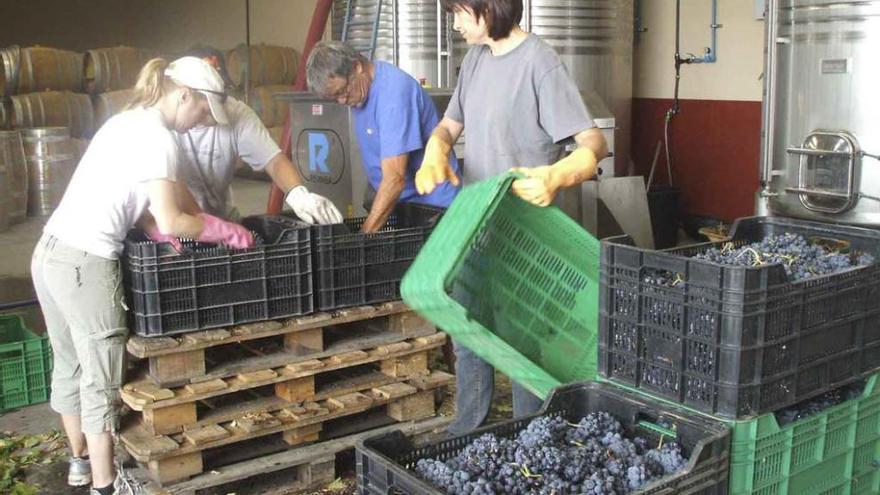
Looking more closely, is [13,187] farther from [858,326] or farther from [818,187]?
[858,326]

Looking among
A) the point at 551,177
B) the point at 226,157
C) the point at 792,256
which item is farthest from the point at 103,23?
the point at 792,256

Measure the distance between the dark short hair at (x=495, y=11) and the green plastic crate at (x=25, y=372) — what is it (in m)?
2.90

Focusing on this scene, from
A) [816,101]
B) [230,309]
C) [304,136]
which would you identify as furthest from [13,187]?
[816,101]

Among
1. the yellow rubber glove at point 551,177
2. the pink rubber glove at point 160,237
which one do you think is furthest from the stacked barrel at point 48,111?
the yellow rubber glove at point 551,177

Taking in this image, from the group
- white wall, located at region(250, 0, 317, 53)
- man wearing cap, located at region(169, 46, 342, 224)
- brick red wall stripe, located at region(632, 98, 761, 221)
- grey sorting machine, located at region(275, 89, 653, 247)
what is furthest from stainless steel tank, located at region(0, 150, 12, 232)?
brick red wall stripe, located at region(632, 98, 761, 221)

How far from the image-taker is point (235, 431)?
358 centimetres

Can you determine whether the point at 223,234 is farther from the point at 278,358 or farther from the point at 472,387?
the point at 472,387

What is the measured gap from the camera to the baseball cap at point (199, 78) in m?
3.53

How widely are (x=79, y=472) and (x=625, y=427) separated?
249 centimetres

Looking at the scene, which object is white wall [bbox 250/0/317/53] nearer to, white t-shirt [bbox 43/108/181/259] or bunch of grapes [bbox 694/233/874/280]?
white t-shirt [bbox 43/108/181/259]

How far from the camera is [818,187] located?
5.34 meters

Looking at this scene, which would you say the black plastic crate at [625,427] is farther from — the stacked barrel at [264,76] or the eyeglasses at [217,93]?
the stacked barrel at [264,76]

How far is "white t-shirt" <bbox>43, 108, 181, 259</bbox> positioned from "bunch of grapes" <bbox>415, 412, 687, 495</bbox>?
167 cm

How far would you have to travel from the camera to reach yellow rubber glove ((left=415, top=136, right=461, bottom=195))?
3348 mm
